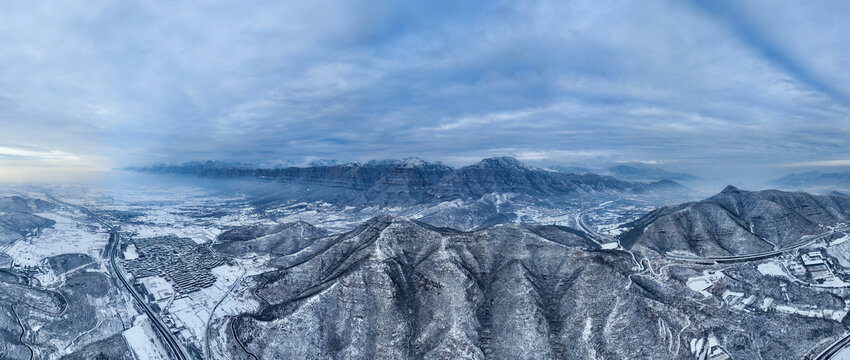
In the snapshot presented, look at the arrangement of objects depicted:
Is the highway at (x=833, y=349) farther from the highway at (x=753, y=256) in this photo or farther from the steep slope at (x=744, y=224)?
the steep slope at (x=744, y=224)

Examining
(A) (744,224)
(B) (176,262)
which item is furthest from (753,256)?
(B) (176,262)

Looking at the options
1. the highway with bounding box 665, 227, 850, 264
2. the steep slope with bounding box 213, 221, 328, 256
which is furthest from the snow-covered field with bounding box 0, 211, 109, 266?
the highway with bounding box 665, 227, 850, 264

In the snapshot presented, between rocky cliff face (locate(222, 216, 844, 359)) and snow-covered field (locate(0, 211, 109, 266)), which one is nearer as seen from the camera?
rocky cliff face (locate(222, 216, 844, 359))

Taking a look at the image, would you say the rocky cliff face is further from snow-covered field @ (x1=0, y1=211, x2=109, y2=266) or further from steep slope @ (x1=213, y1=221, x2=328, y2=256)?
snow-covered field @ (x1=0, y1=211, x2=109, y2=266)

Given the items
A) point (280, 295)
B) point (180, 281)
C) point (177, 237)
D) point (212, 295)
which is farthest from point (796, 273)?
point (177, 237)

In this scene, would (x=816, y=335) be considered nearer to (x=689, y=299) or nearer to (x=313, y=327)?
(x=689, y=299)

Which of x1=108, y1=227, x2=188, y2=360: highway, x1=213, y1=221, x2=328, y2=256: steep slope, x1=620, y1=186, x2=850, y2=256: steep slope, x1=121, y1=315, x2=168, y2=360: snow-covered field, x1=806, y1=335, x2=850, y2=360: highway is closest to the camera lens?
x1=806, y1=335, x2=850, y2=360: highway
